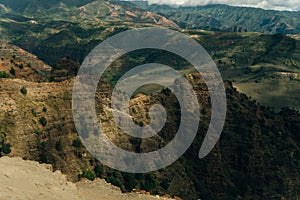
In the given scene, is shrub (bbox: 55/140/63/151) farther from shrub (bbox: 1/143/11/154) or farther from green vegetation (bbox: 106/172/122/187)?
green vegetation (bbox: 106/172/122/187)

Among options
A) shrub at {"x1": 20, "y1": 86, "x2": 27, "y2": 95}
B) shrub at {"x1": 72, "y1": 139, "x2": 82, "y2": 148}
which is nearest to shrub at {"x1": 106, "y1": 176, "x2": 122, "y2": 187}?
shrub at {"x1": 72, "y1": 139, "x2": 82, "y2": 148}

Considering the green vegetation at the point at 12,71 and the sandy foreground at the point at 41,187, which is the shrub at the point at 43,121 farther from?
the green vegetation at the point at 12,71

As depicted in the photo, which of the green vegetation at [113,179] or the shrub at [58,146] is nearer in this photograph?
the green vegetation at [113,179]

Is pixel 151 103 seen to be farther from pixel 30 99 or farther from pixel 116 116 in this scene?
pixel 30 99

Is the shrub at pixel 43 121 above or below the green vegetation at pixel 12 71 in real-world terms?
below

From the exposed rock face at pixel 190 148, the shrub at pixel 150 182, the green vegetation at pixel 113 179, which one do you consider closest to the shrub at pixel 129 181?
the exposed rock face at pixel 190 148

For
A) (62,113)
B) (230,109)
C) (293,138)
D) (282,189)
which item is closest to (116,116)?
(62,113)

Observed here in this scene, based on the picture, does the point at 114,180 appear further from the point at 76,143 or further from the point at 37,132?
the point at 37,132

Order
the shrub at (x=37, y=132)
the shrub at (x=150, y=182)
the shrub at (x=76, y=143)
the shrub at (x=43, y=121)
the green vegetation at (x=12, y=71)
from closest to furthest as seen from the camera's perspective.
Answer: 1. the shrub at (x=37, y=132)
2. the shrub at (x=43, y=121)
3. the shrub at (x=76, y=143)
4. the shrub at (x=150, y=182)
5. the green vegetation at (x=12, y=71)
